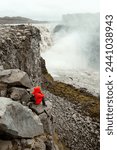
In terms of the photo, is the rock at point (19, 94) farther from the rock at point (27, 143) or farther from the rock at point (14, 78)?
the rock at point (27, 143)

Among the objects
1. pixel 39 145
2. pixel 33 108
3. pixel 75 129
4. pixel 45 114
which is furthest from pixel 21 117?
pixel 75 129

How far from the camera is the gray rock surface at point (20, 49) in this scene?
43303 mm

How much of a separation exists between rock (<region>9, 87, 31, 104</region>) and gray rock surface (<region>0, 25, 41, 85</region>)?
15709mm

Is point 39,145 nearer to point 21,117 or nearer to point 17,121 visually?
point 21,117

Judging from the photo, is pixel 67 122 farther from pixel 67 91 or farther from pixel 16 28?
pixel 67 91

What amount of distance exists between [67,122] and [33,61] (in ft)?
40.7

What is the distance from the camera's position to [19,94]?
82.5 ft

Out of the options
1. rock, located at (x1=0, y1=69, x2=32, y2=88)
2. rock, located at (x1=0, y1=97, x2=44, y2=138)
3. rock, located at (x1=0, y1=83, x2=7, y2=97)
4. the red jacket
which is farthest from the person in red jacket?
rock, located at (x1=0, y1=83, x2=7, y2=97)

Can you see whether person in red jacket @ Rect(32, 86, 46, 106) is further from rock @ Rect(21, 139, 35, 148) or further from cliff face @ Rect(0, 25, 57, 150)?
rock @ Rect(21, 139, 35, 148)

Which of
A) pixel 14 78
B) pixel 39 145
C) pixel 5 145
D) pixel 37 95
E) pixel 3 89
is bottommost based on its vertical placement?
pixel 39 145

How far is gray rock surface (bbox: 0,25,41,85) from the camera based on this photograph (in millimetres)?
43303

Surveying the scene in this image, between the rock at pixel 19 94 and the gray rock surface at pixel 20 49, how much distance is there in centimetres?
1571

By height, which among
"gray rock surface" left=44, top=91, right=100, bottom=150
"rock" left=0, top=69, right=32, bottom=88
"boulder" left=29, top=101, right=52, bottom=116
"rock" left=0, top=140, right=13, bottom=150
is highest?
"rock" left=0, top=69, right=32, bottom=88

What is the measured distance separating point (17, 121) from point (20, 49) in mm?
25799
